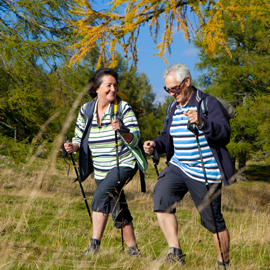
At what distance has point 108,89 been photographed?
3.36m

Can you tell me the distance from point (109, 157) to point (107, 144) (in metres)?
0.13

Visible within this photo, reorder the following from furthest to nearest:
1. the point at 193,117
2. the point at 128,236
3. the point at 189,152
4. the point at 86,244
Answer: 1. the point at 86,244
2. the point at 128,236
3. the point at 189,152
4. the point at 193,117

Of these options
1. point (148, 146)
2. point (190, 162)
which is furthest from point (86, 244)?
point (190, 162)

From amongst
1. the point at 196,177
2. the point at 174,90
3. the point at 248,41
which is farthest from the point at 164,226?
the point at 248,41

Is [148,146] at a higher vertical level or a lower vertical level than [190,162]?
higher

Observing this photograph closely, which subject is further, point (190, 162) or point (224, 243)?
point (190, 162)

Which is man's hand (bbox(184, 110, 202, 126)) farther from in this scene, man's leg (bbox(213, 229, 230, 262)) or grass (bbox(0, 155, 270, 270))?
man's leg (bbox(213, 229, 230, 262))

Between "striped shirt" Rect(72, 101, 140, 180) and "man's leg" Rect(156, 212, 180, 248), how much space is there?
0.61 meters

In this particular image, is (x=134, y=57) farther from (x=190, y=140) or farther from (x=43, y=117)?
(x=190, y=140)

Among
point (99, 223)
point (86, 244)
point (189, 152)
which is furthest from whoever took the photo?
point (86, 244)

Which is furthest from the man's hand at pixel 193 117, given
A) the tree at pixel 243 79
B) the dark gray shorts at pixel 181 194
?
the tree at pixel 243 79

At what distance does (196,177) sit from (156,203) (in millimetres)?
430

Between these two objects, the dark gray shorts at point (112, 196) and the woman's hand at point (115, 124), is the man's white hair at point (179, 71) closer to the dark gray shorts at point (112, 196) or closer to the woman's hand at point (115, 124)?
the woman's hand at point (115, 124)

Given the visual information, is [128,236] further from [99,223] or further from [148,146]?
[148,146]
